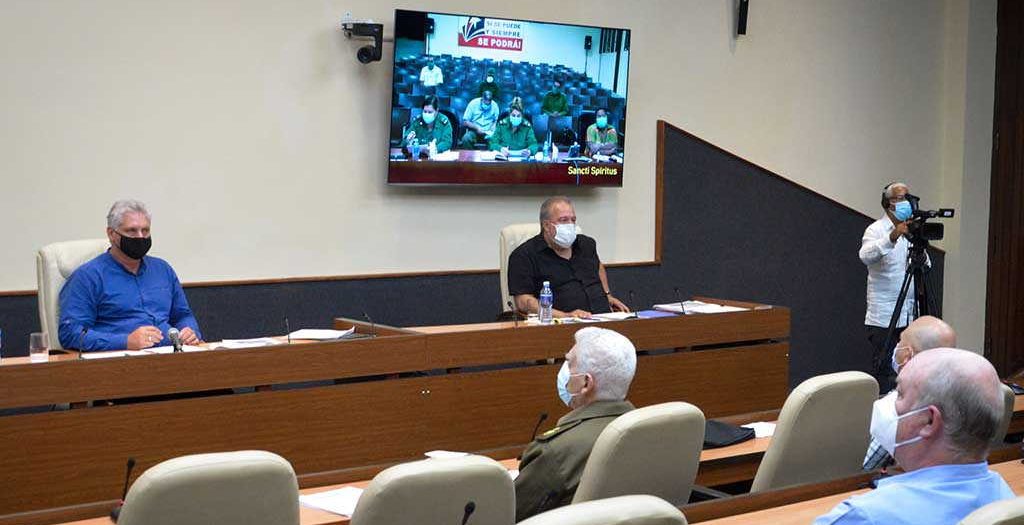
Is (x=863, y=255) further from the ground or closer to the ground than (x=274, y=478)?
further from the ground

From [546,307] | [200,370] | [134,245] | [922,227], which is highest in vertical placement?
[922,227]

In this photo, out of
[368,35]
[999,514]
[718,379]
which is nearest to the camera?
[999,514]

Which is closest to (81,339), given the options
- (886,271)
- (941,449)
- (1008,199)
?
(941,449)

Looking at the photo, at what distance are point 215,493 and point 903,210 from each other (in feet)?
17.3

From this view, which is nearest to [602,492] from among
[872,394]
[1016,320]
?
[872,394]

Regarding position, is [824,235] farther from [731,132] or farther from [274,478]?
[274,478]

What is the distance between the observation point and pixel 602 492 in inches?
119

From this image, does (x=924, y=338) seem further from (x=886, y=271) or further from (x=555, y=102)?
(x=555, y=102)

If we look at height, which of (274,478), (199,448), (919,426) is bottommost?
(199,448)

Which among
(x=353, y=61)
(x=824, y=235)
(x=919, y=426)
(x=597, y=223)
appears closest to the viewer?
(x=919, y=426)

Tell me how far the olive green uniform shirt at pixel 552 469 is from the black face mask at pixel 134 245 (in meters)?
2.54

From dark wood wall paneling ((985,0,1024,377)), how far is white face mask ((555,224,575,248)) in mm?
4769

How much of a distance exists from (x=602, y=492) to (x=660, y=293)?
17.3 ft

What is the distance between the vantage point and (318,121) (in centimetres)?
679
